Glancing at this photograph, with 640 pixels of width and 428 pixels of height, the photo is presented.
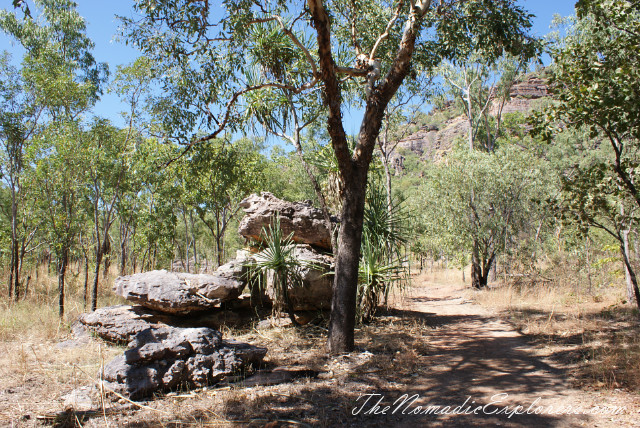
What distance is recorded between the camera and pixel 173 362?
5082 mm

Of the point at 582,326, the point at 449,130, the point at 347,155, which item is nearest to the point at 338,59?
the point at 347,155

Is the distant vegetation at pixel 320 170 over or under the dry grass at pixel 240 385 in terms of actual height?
over

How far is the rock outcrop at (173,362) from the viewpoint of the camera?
4.77 m

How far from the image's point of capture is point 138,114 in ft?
37.8

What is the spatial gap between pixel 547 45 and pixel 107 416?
890 cm

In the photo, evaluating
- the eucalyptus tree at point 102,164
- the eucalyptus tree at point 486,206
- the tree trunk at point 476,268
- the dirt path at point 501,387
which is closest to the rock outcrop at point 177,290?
the eucalyptus tree at point 102,164

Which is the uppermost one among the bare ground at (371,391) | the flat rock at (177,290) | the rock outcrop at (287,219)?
the rock outcrop at (287,219)

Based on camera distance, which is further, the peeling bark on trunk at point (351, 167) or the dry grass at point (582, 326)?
the peeling bark on trunk at point (351, 167)

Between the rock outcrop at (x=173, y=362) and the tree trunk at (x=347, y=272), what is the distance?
135cm

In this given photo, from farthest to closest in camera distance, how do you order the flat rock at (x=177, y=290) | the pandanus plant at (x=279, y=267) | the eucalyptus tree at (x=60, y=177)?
1. the eucalyptus tree at (x=60, y=177)
2. the pandanus plant at (x=279, y=267)
3. the flat rock at (x=177, y=290)

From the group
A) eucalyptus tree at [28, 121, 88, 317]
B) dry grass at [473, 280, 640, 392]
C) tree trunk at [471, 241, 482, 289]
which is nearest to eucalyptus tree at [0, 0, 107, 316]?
eucalyptus tree at [28, 121, 88, 317]

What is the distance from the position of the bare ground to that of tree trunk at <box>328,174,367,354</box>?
37 centimetres

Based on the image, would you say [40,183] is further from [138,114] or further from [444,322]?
[444,322]

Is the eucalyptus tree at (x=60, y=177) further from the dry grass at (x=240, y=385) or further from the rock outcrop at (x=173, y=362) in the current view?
the rock outcrop at (x=173, y=362)
